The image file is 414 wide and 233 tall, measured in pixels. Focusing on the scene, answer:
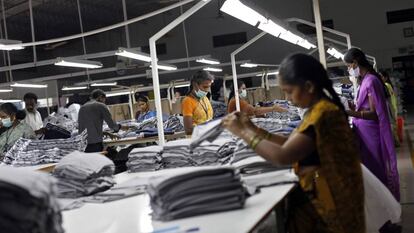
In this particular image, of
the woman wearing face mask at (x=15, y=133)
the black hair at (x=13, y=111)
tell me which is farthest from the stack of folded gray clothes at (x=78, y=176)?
the black hair at (x=13, y=111)

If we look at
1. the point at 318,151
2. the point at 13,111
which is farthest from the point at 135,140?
the point at 318,151

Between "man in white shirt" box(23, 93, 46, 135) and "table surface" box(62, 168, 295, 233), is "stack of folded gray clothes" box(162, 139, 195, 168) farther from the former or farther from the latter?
"man in white shirt" box(23, 93, 46, 135)

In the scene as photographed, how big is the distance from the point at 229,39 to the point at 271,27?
14111 mm

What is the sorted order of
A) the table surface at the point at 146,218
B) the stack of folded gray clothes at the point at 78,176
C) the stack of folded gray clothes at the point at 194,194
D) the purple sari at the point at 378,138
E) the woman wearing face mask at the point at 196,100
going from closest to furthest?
the table surface at the point at 146,218 → the stack of folded gray clothes at the point at 194,194 → the stack of folded gray clothes at the point at 78,176 → the purple sari at the point at 378,138 → the woman wearing face mask at the point at 196,100

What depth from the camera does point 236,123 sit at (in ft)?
6.95

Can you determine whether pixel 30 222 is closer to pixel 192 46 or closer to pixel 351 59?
pixel 351 59

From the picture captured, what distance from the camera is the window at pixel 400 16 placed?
57.2ft

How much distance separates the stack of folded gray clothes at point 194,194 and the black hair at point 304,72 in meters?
0.47

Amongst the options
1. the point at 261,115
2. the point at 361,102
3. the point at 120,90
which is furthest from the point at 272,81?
the point at 361,102

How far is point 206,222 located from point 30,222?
2.14ft

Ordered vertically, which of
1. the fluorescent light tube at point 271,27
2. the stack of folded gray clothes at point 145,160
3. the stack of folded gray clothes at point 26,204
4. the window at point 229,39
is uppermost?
the window at point 229,39

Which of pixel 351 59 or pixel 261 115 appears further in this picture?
pixel 261 115

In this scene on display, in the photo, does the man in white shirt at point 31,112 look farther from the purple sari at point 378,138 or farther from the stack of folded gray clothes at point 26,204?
the stack of folded gray clothes at point 26,204

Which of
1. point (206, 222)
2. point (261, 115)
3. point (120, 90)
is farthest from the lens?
point (120, 90)
